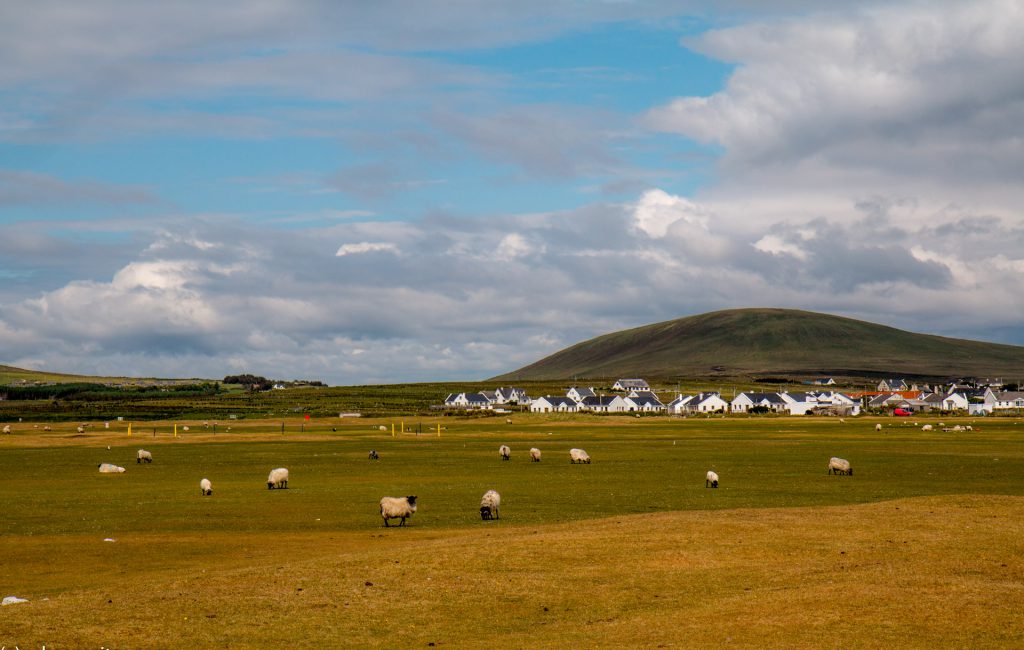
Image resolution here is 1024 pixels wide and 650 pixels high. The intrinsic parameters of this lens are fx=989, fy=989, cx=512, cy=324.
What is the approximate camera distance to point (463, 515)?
3728cm

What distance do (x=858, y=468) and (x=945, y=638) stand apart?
4584 centimetres

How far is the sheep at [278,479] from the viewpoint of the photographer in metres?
49.5

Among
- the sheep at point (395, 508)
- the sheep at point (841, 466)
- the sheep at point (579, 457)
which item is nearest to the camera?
the sheep at point (395, 508)

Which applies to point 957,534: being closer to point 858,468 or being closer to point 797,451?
point 858,468

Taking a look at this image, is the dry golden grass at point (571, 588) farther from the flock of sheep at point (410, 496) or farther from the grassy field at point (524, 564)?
the flock of sheep at point (410, 496)

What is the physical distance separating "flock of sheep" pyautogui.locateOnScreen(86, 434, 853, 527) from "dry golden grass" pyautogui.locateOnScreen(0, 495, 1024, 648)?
→ 14.0 feet

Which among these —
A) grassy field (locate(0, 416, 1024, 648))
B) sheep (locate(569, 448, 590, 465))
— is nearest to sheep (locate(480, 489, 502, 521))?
grassy field (locate(0, 416, 1024, 648))

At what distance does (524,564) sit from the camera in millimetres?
23281

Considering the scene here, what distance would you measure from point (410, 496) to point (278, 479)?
17283mm

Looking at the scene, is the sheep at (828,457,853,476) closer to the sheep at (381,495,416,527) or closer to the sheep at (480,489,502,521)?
the sheep at (480,489,502,521)

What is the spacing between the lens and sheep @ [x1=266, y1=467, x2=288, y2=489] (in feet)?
162

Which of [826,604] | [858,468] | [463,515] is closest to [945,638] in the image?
[826,604]

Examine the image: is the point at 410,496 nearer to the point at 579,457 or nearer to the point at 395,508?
the point at 395,508

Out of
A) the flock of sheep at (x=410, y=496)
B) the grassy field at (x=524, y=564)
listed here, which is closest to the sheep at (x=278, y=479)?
the flock of sheep at (x=410, y=496)
